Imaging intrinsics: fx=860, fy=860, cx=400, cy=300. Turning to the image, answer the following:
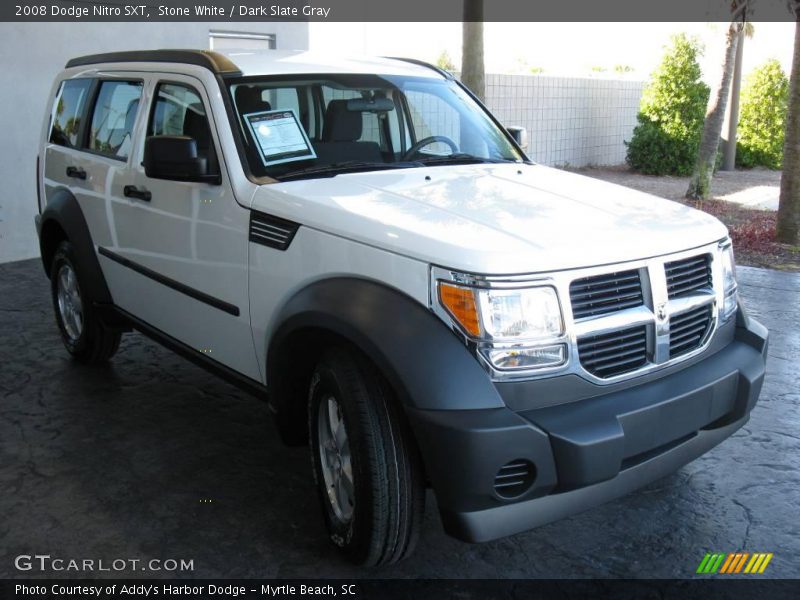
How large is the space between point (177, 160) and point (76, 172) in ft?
5.60

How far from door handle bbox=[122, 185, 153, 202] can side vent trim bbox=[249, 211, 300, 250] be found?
990 mm

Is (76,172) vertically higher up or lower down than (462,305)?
higher up

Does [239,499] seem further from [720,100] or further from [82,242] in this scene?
[720,100]

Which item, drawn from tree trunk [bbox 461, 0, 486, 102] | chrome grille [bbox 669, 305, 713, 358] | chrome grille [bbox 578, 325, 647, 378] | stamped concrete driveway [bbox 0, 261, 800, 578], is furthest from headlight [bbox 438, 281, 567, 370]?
tree trunk [bbox 461, 0, 486, 102]

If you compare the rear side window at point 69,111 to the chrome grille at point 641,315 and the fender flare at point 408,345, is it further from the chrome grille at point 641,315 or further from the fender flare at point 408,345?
the chrome grille at point 641,315

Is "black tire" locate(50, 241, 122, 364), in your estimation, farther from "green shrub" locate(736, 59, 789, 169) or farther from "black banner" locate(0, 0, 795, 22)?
"green shrub" locate(736, 59, 789, 169)

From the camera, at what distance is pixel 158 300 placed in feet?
14.5

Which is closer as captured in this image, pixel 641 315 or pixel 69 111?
pixel 641 315

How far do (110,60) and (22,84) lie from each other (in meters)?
4.32

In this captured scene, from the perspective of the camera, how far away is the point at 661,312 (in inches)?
119

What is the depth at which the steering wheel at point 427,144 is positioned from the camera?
4.16 meters

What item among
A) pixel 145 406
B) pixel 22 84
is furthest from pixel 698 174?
pixel 145 406

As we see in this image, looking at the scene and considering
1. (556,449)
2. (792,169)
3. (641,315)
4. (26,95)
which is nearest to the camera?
(556,449)

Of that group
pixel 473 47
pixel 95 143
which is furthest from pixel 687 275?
pixel 473 47
